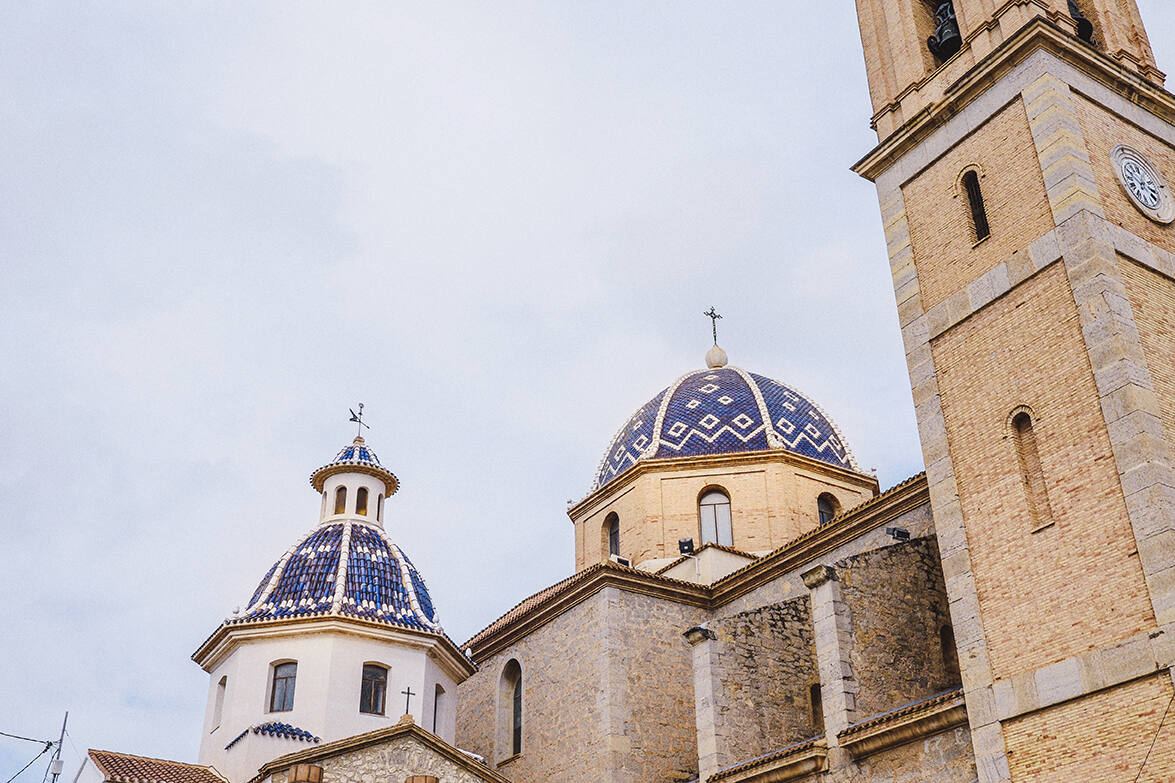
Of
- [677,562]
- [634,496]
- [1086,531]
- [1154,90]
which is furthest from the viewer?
[634,496]

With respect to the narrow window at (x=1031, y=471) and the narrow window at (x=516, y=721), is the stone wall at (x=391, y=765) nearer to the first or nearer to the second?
the narrow window at (x=516, y=721)

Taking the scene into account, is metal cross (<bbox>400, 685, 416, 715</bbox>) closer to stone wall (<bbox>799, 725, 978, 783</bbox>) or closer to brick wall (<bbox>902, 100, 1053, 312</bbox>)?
stone wall (<bbox>799, 725, 978, 783</bbox>)

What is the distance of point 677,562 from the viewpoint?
21.5 meters

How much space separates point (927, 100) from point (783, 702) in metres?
9.16

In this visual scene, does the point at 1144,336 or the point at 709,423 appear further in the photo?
the point at 709,423

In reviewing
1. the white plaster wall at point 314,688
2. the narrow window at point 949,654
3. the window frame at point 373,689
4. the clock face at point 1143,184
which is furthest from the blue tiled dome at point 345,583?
the clock face at point 1143,184

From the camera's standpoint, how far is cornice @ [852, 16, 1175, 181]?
14.4 m

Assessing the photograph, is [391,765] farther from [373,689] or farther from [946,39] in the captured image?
[946,39]

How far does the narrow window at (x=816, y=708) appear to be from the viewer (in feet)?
56.3

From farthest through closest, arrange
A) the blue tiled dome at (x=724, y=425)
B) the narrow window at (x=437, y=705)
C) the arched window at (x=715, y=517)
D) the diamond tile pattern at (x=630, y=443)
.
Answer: the diamond tile pattern at (x=630, y=443) → the blue tiled dome at (x=724, y=425) → the arched window at (x=715, y=517) → the narrow window at (x=437, y=705)

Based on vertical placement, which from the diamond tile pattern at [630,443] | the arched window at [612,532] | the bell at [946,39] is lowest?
the arched window at [612,532]

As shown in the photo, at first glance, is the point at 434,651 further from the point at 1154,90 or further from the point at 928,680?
the point at 1154,90

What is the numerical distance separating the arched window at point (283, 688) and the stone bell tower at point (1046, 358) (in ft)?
33.9

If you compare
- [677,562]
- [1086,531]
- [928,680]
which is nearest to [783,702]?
[928,680]
